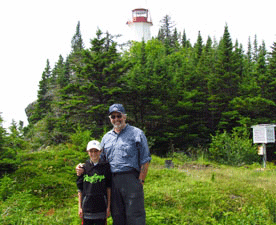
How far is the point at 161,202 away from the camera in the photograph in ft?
20.3

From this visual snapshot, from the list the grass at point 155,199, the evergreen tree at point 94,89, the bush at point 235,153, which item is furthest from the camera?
the evergreen tree at point 94,89

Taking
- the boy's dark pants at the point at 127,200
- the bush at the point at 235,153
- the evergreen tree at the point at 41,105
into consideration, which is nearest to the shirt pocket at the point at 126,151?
the boy's dark pants at the point at 127,200

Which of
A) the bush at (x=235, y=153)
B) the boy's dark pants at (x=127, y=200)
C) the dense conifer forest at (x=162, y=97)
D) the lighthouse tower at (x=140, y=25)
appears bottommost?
the bush at (x=235, y=153)

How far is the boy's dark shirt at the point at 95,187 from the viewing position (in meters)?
3.59

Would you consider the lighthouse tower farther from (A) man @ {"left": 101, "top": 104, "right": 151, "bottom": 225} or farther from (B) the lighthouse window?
(A) man @ {"left": 101, "top": 104, "right": 151, "bottom": 225}

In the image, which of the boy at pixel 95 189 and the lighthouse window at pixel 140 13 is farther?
the lighthouse window at pixel 140 13

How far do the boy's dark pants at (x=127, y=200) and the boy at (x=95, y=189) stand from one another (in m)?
0.09

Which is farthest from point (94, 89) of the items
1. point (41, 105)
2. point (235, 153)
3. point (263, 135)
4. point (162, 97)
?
point (41, 105)

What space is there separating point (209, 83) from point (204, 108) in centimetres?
217

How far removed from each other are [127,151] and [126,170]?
239 mm

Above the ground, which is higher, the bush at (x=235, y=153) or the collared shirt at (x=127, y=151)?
the collared shirt at (x=127, y=151)

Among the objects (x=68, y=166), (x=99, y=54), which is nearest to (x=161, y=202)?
(x=68, y=166)

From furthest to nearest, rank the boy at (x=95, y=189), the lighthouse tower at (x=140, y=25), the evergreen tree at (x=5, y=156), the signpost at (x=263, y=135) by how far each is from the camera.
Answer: the lighthouse tower at (x=140, y=25) → the signpost at (x=263, y=135) → the evergreen tree at (x=5, y=156) → the boy at (x=95, y=189)

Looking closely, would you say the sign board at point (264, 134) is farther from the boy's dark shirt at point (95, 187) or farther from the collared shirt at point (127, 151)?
the boy's dark shirt at point (95, 187)
